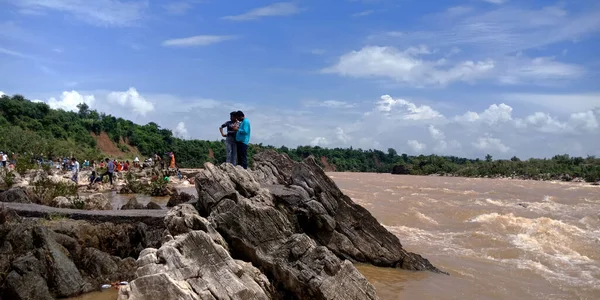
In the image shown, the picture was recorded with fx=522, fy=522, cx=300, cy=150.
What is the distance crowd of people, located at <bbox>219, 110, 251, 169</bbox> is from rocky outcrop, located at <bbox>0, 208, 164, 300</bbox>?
302 cm

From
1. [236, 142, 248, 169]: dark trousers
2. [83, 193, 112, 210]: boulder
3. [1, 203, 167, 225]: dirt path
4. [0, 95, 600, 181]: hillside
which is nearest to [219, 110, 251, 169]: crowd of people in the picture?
[236, 142, 248, 169]: dark trousers

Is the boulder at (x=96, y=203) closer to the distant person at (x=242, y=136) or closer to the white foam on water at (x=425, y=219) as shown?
the distant person at (x=242, y=136)

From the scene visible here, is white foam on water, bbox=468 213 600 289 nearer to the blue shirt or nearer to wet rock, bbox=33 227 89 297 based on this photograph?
the blue shirt

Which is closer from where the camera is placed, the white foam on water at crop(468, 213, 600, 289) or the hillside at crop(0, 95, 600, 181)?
the white foam on water at crop(468, 213, 600, 289)

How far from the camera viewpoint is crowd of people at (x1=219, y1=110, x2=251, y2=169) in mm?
12430

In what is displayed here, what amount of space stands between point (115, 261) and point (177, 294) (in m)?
3.29

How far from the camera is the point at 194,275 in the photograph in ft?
21.6

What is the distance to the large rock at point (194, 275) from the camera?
233 inches

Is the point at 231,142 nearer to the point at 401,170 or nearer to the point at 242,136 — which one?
the point at 242,136

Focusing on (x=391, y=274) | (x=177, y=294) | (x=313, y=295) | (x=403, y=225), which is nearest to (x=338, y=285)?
(x=313, y=295)

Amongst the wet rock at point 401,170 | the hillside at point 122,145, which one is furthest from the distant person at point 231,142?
the wet rock at point 401,170

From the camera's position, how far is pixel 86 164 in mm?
39281

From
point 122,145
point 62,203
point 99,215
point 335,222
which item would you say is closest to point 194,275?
point 335,222

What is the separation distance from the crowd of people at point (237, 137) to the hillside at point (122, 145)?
34.1 meters
